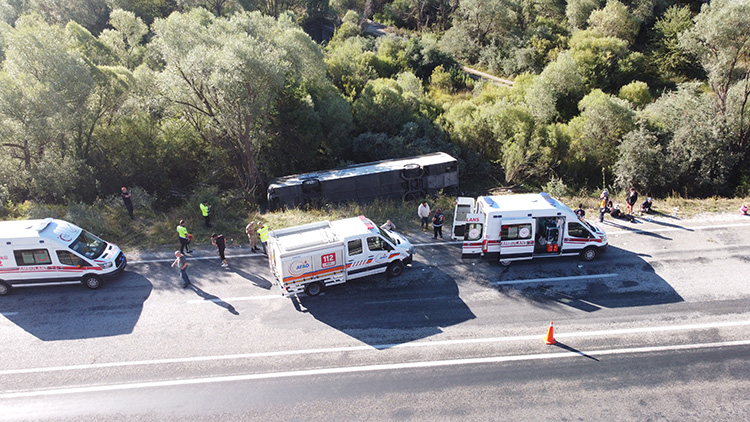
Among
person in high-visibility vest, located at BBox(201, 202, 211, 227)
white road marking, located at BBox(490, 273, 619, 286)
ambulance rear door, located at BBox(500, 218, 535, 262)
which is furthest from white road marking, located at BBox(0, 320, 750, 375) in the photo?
person in high-visibility vest, located at BBox(201, 202, 211, 227)

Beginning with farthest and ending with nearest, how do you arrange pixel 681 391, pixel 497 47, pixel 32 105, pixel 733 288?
pixel 497 47 → pixel 32 105 → pixel 733 288 → pixel 681 391

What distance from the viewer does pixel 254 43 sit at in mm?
21094

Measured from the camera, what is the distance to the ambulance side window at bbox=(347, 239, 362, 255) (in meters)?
14.2

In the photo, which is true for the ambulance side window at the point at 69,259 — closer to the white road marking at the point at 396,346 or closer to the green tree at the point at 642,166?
the white road marking at the point at 396,346

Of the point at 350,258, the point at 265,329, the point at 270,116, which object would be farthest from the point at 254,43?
the point at 265,329

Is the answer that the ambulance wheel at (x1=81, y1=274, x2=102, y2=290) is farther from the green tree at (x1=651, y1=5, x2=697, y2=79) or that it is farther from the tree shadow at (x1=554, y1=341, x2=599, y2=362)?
the green tree at (x1=651, y1=5, x2=697, y2=79)

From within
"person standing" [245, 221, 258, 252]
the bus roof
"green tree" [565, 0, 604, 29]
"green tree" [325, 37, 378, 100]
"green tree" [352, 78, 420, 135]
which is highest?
"green tree" [565, 0, 604, 29]

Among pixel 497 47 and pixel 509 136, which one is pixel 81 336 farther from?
pixel 497 47

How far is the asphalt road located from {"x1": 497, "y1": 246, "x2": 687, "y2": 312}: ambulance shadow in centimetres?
6

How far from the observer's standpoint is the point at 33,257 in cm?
1425

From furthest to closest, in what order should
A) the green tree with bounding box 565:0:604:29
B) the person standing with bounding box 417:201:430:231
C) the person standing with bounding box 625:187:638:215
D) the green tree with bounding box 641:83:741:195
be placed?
the green tree with bounding box 565:0:604:29, the green tree with bounding box 641:83:741:195, the person standing with bounding box 625:187:638:215, the person standing with bounding box 417:201:430:231

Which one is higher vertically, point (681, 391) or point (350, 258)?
point (350, 258)

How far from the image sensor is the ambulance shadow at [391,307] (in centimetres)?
1266

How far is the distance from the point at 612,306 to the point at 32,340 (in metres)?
17.8
